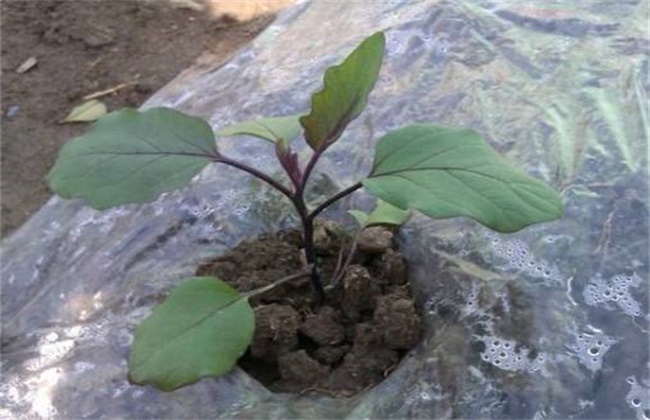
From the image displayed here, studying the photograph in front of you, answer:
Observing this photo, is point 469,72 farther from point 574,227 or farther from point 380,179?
point 380,179

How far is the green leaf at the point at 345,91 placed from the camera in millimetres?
1046

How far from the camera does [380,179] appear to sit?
1.03 meters

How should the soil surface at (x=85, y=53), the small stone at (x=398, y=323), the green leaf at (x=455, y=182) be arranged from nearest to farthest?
the green leaf at (x=455, y=182)
the small stone at (x=398, y=323)
the soil surface at (x=85, y=53)

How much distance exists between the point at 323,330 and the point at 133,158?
28 centimetres

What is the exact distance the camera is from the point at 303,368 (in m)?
1.13

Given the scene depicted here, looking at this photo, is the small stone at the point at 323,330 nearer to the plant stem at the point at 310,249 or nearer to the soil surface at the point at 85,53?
the plant stem at the point at 310,249

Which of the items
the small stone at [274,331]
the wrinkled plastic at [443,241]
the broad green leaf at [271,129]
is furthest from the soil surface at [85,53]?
the small stone at [274,331]

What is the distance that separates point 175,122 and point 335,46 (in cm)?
55

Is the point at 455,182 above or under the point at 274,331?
above

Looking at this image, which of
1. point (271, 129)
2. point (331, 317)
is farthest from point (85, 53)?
point (331, 317)

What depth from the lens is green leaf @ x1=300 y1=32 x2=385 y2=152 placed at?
3.43 ft

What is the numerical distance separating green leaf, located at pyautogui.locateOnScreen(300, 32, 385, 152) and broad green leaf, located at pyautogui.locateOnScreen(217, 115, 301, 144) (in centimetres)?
8

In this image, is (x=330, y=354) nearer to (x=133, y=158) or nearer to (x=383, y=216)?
(x=383, y=216)

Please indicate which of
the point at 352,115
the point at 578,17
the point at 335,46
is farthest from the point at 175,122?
the point at 578,17
